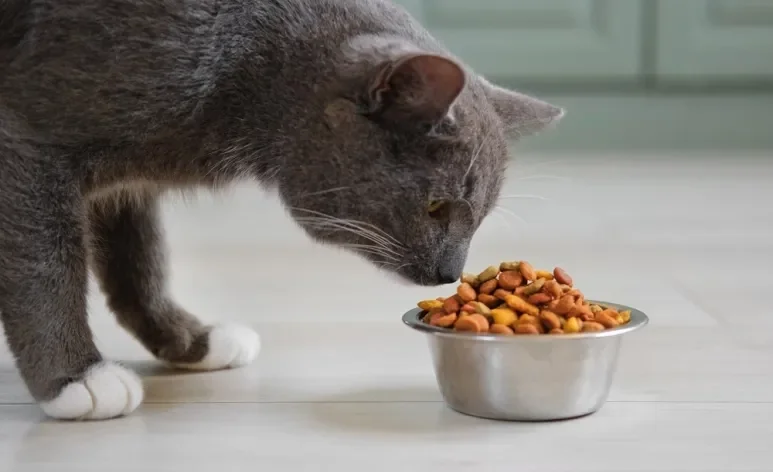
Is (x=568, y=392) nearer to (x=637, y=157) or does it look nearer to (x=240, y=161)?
(x=240, y=161)

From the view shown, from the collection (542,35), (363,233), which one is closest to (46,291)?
(363,233)

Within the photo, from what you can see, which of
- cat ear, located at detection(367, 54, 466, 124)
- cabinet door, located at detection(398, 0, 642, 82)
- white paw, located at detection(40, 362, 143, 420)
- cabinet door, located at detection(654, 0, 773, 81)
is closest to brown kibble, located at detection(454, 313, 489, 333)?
cat ear, located at detection(367, 54, 466, 124)

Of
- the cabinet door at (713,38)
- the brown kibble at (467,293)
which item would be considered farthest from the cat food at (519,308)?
the cabinet door at (713,38)

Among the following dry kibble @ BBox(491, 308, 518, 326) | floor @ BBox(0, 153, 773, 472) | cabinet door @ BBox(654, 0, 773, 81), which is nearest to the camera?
floor @ BBox(0, 153, 773, 472)

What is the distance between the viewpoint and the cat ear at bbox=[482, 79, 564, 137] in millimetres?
1276

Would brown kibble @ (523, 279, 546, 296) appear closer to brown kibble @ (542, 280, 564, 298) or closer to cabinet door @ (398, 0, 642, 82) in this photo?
brown kibble @ (542, 280, 564, 298)

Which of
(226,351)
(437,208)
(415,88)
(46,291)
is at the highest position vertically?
(415,88)

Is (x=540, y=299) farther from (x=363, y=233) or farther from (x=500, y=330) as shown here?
(x=363, y=233)

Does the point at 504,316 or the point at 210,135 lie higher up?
the point at 210,135

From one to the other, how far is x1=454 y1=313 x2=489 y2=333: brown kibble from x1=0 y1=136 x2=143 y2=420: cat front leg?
0.37 m

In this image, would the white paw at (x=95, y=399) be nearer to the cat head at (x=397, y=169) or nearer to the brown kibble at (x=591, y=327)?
the cat head at (x=397, y=169)

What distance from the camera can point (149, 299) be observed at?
4.52ft

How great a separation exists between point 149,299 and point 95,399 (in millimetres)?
286

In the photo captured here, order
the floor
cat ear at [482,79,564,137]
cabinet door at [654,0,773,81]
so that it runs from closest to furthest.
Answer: the floor < cat ear at [482,79,564,137] < cabinet door at [654,0,773,81]
